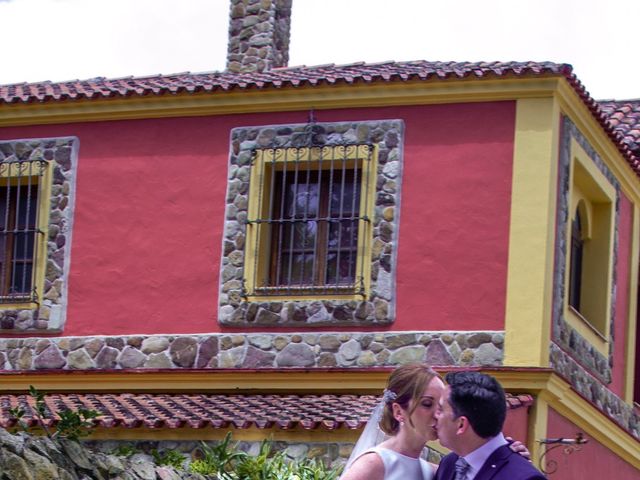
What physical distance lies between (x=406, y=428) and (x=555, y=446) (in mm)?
9413

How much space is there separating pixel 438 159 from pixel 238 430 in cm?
402

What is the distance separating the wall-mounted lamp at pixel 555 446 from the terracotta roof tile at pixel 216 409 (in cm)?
55

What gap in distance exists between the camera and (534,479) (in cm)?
654

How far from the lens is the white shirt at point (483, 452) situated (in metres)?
6.70

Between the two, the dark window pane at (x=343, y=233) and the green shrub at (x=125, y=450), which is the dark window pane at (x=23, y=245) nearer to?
the dark window pane at (x=343, y=233)

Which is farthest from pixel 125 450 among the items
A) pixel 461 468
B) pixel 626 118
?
pixel 626 118

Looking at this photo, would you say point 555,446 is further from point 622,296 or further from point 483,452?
point 483,452

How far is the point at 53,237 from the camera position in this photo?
60.6 feet

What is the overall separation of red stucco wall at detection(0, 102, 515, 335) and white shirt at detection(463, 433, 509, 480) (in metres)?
9.90

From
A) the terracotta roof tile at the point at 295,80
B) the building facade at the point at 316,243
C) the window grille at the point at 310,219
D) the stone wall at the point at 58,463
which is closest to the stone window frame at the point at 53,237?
the building facade at the point at 316,243

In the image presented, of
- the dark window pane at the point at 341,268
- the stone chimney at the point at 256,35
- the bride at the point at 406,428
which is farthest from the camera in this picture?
the stone chimney at the point at 256,35

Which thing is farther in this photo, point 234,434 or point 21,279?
point 21,279

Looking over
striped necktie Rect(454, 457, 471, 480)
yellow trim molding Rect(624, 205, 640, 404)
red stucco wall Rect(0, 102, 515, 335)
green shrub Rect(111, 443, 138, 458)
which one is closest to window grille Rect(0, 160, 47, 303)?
red stucco wall Rect(0, 102, 515, 335)

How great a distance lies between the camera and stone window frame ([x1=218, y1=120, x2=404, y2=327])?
55.9 ft
